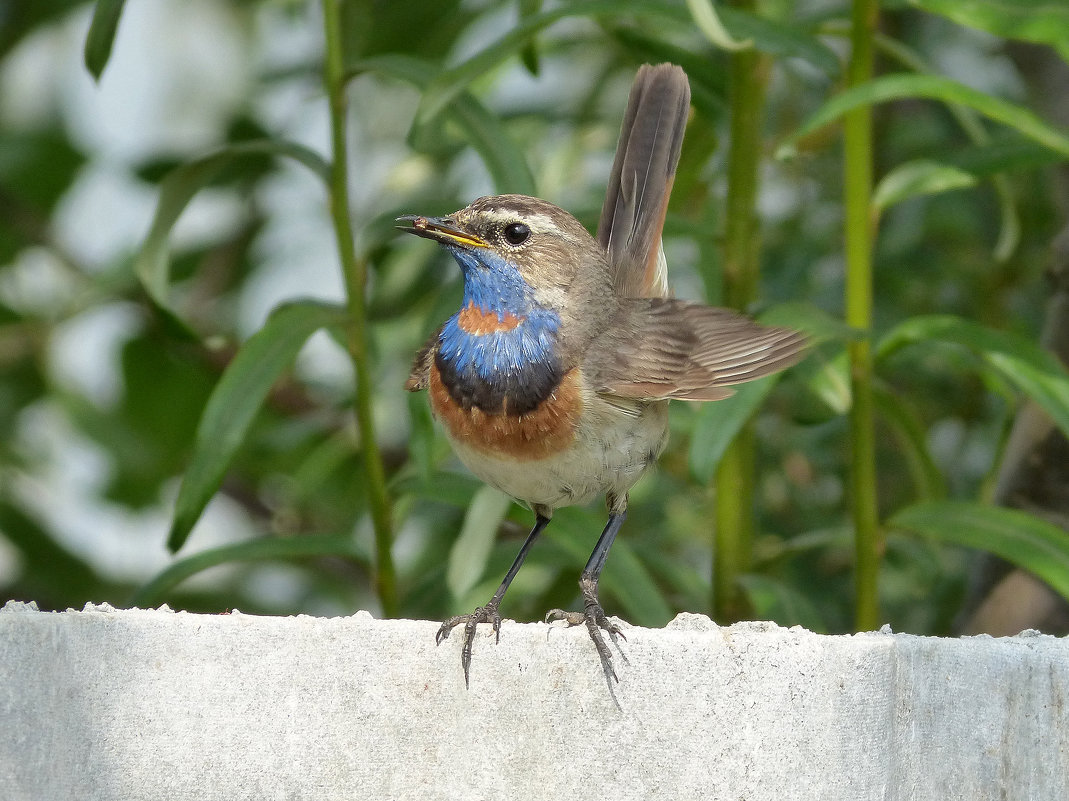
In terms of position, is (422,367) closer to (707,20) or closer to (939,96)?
(707,20)

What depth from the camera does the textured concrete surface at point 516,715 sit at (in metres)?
1.55

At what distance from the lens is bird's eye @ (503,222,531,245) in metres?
2.24

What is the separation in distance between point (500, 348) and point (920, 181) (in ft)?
2.82

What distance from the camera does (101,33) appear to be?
93.8 inches

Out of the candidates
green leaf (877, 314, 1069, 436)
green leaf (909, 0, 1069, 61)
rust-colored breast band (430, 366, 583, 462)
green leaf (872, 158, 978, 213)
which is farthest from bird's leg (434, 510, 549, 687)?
green leaf (909, 0, 1069, 61)


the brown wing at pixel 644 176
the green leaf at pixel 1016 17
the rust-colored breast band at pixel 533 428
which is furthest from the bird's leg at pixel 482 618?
the green leaf at pixel 1016 17

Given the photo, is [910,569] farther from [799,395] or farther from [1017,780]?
[1017,780]

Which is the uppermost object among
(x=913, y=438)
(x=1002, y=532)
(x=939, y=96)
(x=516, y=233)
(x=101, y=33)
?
(x=101, y=33)

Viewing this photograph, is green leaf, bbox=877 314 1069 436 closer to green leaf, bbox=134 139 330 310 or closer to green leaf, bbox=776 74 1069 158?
green leaf, bbox=776 74 1069 158

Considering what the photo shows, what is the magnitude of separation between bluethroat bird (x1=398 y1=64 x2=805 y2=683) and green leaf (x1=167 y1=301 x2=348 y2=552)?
28 centimetres

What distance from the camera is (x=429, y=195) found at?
375 cm

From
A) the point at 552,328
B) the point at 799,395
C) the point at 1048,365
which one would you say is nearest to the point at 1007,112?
the point at 1048,365

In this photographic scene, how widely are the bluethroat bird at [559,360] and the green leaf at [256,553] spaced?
0.35 metres

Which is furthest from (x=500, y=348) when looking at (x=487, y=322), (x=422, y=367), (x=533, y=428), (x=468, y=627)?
(x=468, y=627)
